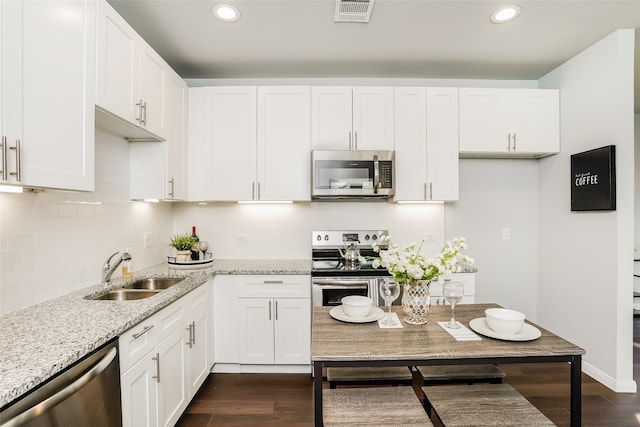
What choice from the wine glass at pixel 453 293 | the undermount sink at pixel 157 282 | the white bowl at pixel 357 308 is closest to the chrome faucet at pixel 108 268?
the undermount sink at pixel 157 282

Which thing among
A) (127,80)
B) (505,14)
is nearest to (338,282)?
(127,80)

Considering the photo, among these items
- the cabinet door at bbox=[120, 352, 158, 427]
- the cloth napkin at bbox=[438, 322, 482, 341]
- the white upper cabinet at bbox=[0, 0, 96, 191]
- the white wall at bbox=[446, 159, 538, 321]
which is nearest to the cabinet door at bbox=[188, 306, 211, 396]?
the cabinet door at bbox=[120, 352, 158, 427]

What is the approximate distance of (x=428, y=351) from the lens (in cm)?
122

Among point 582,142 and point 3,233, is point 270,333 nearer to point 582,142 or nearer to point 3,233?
point 3,233

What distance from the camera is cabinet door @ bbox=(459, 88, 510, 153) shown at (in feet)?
9.54

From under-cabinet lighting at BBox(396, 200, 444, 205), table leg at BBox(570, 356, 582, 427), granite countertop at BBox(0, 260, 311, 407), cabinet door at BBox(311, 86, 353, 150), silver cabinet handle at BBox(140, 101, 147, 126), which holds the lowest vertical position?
table leg at BBox(570, 356, 582, 427)

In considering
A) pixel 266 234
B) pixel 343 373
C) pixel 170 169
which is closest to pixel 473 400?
pixel 343 373

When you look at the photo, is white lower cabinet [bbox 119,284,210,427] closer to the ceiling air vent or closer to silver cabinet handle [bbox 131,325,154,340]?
silver cabinet handle [bbox 131,325,154,340]

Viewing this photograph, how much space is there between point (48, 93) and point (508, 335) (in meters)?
2.16

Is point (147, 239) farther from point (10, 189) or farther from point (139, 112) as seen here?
point (10, 189)

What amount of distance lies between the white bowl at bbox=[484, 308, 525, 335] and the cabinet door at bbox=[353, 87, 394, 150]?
182cm

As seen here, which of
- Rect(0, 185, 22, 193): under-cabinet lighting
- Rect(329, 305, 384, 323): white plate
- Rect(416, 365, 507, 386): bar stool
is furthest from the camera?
Rect(416, 365, 507, 386): bar stool

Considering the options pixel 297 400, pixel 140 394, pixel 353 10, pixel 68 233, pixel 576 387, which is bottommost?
pixel 297 400

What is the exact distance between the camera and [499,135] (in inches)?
115
